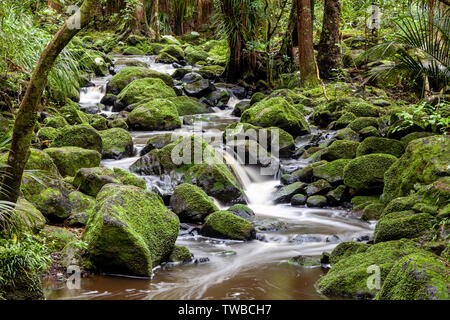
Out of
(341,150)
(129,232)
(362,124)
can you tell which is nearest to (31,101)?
(129,232)

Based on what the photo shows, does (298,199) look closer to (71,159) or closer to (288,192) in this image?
(288,192)

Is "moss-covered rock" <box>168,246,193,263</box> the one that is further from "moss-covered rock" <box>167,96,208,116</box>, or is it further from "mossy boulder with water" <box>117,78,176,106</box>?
"mossy boulder with water" <box>117,78,176,106</box>

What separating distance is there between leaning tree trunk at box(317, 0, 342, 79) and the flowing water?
7451 millimetres

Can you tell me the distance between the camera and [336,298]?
4434 mm

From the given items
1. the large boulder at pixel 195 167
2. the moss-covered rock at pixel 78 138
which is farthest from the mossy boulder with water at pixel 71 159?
the large boulder at pixel 195 167

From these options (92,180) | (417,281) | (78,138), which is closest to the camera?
(417,281)

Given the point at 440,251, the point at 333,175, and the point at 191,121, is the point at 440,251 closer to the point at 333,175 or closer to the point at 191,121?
the point at 333,175

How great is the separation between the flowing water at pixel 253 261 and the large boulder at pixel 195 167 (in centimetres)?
33

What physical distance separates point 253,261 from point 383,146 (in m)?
4.31

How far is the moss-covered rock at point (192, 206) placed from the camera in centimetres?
744

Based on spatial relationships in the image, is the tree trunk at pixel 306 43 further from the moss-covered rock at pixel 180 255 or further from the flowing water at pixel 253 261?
the moss-covered rock at pixel 180 255

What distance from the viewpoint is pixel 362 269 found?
14.8ft

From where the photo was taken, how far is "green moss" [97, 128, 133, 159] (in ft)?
34.1

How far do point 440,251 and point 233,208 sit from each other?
412 cm
